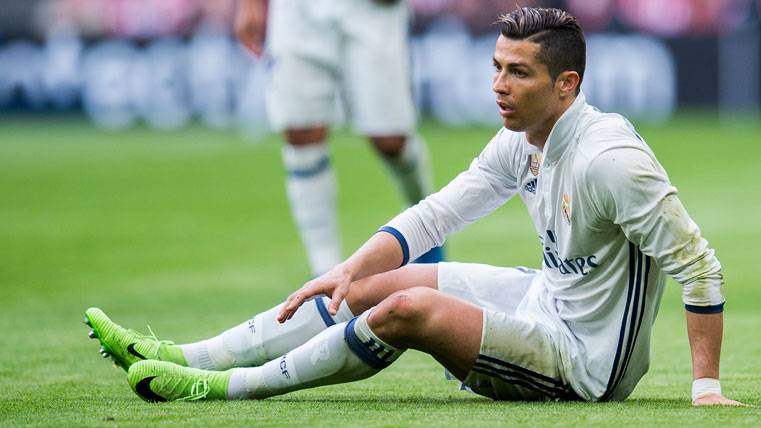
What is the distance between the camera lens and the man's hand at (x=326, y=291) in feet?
14.2

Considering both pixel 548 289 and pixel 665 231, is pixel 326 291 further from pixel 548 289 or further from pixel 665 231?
pixel 665 231

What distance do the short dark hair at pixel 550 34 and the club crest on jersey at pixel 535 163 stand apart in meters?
0.27

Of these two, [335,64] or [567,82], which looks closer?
[567,82]

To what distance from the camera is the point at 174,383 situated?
446cm

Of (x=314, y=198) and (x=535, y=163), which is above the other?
(x=535, y=163)

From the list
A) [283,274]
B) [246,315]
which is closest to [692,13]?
[283,274]

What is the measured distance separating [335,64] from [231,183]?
7602 mm

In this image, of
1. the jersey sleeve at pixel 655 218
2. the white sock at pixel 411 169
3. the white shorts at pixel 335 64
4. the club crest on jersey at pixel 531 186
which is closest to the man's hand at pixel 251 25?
the white shorts at pixel 335 64

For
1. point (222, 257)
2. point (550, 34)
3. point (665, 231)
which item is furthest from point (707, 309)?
point (222, 257)

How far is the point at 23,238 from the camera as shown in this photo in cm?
1134

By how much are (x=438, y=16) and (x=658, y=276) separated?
17.2m

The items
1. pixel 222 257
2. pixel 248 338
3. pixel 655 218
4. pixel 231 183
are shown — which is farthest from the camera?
pixel 231 183

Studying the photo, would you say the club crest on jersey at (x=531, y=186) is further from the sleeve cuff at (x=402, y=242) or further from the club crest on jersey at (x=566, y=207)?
the sleeve cuff at (x=402, y=242)

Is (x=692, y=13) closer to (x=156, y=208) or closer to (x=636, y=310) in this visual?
(x=156, y=208)
